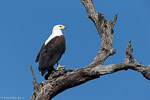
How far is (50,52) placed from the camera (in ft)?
22.7

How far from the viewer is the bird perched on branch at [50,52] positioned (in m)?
6.51

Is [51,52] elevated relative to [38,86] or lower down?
elevated

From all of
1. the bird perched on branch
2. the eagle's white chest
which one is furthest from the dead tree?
the eagle's white chest

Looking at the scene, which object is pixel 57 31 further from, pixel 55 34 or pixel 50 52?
pixel 50 52

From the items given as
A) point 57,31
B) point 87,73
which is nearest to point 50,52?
point 57,31

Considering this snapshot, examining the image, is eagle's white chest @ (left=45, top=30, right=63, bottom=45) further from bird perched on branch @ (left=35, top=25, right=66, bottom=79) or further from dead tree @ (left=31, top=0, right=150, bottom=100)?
dead tree @ (left=31, top=0, right=150, bottom=100)

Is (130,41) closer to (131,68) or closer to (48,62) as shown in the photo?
(131,68)

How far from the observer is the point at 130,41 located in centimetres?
585

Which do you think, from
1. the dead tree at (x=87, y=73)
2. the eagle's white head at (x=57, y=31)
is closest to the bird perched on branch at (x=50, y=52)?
the eagle's white head at (x=57, y=31)

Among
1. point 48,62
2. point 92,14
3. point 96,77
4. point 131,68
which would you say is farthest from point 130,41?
point 48,62

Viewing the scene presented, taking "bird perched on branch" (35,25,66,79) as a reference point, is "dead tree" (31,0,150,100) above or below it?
below

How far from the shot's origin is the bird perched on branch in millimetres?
6512

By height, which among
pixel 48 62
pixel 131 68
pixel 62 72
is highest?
pixel 48 62

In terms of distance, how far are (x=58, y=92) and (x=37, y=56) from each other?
131 centimetres
